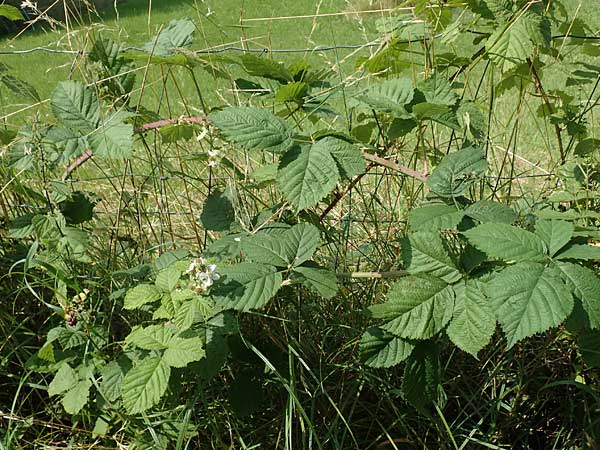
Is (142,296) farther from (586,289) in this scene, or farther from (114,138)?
(586,289)

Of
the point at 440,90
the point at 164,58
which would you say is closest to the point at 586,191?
the point at 440,90

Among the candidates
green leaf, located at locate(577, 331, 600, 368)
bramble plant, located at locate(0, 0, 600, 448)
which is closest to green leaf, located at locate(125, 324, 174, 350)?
bramble plant, located at locate(0, 0, 600, 448)

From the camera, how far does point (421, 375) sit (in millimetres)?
1436

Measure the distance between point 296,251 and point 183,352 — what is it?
29 cm

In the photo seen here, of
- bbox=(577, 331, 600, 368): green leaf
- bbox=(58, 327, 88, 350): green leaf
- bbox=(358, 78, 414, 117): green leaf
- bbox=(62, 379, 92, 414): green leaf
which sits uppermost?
bbox=(358, 78, 414, 117): green leaf

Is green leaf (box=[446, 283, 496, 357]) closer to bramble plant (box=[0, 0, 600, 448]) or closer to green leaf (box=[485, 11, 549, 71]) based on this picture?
bramble plant (box=[0, 0, 600, 448])

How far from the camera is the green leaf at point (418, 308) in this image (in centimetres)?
132

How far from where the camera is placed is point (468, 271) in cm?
137

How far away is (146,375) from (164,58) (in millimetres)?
658

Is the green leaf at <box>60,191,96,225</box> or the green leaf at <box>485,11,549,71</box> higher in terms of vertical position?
the green leaf at <box>485,11,549,71</box>

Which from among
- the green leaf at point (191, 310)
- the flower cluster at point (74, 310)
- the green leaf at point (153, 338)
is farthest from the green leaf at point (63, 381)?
the green leaf at point (191, 310)

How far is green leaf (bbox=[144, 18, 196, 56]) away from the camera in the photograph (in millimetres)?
1644

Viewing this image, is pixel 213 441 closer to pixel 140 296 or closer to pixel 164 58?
pixel 140 296

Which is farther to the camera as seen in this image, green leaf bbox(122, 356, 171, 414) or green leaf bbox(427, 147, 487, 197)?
green leaf bbox(427, 147, 487, 197)
